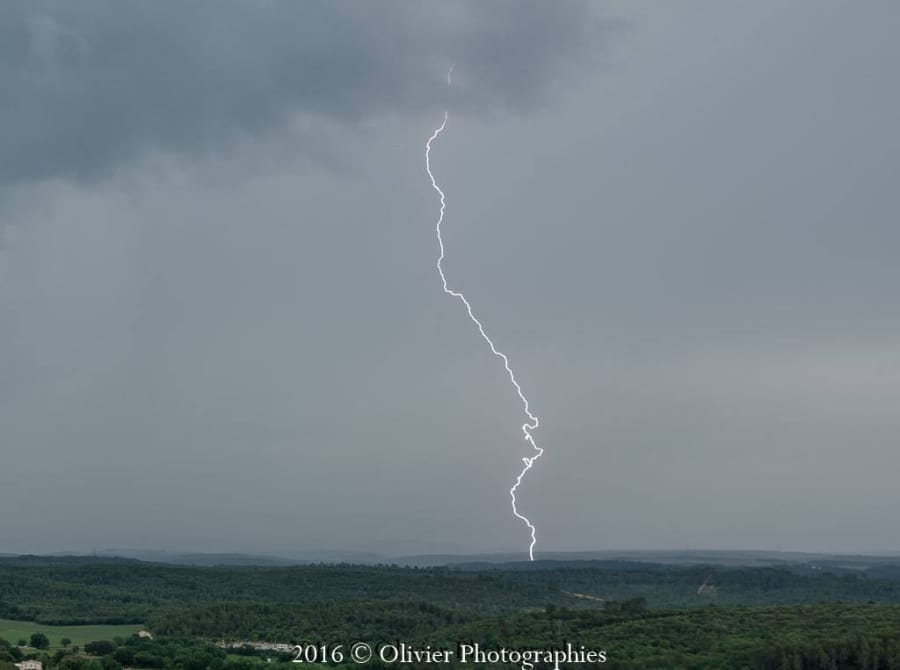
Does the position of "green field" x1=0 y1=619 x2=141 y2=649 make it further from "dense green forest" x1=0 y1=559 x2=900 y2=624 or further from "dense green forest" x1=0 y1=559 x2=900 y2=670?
"dense green forest" x1=0 y1=559 x2=900 y2=624

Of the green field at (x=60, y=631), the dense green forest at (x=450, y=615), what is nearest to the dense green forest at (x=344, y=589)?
the dense green forest at (x=450, y=615)

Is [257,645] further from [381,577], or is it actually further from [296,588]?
[381,577]

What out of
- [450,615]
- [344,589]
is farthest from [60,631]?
[344,589]

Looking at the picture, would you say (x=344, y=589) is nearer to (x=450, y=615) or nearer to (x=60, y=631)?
(x=450, y=615)

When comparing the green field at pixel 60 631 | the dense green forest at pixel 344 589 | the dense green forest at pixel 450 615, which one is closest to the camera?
the dense green forest at pixel 450 615

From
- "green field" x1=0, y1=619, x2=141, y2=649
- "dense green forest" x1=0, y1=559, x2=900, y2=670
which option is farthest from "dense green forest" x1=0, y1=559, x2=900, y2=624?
"green field" x1=0, y1=619, x2=141, y2=649

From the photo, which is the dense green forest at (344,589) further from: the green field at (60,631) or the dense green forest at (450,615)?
the green field at (60,631)
